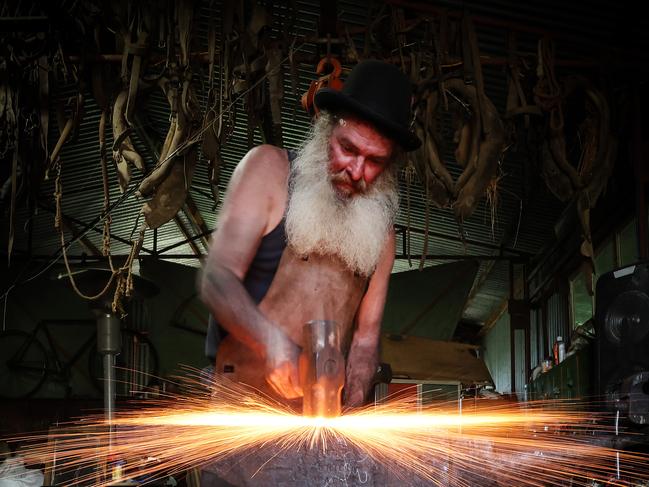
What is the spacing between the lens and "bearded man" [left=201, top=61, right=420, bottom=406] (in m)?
2.81

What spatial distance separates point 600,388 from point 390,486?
10.2ft

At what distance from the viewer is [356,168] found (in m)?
2.95

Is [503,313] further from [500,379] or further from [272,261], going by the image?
[272,261]

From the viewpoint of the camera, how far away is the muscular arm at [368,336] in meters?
2.95

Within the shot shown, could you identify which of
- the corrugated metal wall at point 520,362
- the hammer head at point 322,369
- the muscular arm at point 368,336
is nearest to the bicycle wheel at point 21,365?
the corrugated metal wall at point 520,362

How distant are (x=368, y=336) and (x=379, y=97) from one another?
2.66ft

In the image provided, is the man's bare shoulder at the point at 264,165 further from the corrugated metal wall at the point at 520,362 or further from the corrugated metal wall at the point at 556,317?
the corrugated metal wall at the point at 520,362

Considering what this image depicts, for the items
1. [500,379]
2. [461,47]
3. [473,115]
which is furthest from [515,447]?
[500,379]

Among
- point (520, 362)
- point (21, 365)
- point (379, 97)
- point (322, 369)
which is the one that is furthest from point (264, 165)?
point (520, 362)

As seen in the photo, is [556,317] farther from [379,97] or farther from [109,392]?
[379,97]

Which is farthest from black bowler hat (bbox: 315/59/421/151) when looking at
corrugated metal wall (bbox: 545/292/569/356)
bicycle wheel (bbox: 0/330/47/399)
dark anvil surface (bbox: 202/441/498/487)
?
bicycle wheel (bbox: 0/330/47/399)

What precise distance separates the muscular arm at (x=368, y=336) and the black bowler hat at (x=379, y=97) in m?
0.53

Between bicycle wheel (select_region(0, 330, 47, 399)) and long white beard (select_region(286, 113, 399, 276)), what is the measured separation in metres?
10.2

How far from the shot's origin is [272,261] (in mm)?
2953
